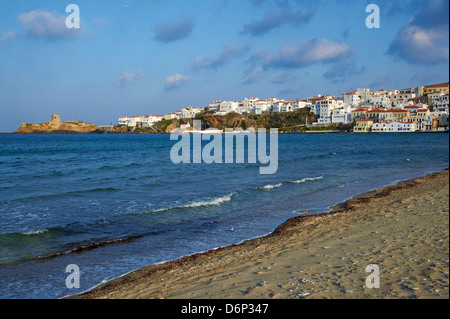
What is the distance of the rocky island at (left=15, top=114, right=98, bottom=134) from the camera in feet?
550

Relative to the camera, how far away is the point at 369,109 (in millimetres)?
129500

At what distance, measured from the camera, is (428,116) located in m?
109

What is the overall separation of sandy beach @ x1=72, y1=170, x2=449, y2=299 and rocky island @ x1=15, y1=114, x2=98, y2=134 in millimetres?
182113

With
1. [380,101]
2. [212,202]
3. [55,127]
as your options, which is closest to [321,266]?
[212,202]

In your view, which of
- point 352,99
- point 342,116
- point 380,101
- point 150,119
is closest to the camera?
point 342,116

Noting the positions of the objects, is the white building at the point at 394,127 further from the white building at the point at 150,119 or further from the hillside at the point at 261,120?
the white building at the point at 150,119

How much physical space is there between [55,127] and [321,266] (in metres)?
191

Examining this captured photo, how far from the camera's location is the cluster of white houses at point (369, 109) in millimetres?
111875

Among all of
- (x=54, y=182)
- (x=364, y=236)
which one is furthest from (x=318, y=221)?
(x=54, y=182)

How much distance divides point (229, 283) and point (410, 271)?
296cm

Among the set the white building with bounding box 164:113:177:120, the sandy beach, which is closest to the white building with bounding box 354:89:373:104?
the white building with bounding box 164:113:177:120

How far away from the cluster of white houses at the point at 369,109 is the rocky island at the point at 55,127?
24952mm

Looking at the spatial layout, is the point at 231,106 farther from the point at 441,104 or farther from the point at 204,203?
the point at 204,203

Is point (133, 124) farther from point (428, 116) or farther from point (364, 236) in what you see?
point (364, 236)
